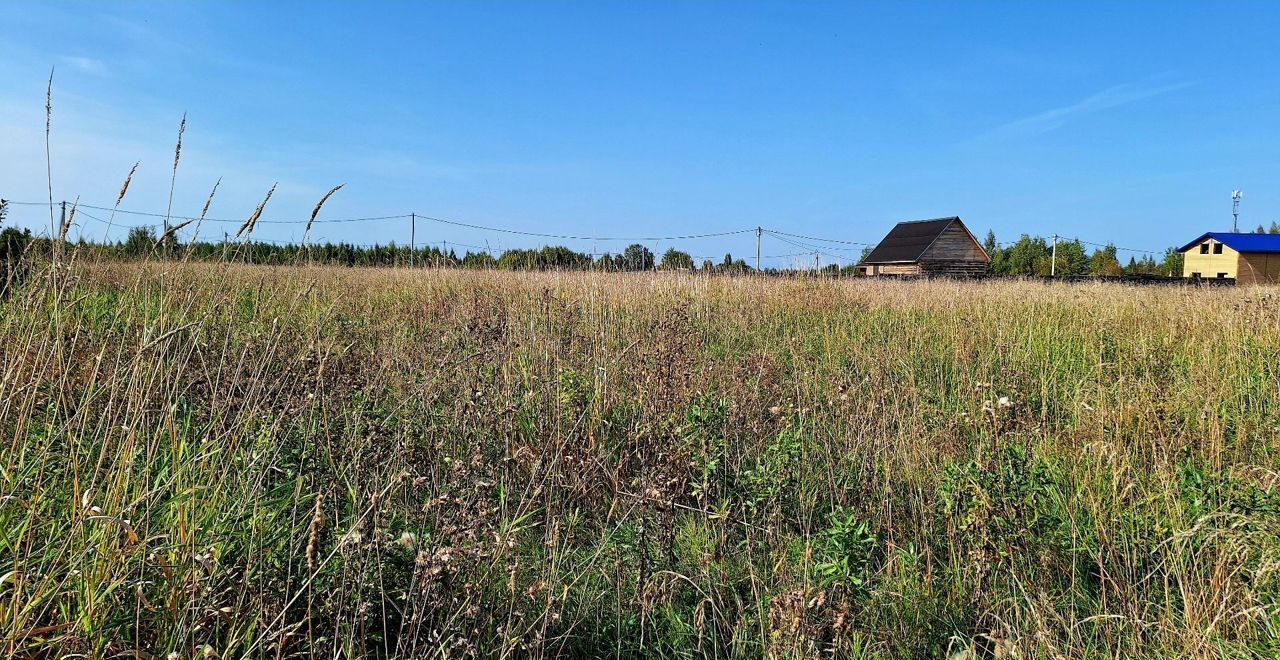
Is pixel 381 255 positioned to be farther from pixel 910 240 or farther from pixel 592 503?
pixel 910 240

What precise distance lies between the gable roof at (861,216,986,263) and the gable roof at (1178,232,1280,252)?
52.9 feet

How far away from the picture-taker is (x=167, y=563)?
1518 mm

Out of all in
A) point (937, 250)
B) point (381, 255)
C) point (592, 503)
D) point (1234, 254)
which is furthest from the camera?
point (1234, 254)

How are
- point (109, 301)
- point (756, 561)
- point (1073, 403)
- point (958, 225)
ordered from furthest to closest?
point (958, 225) < point (109, 301) < point (1073, 403) < point (756, 561)

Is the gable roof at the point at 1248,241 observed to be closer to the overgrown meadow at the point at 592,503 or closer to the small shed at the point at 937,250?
the small shed at the point at 937,250

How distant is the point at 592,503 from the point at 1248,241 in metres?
57.8

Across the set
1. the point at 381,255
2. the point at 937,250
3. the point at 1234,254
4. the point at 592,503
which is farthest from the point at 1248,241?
the point at 592,503

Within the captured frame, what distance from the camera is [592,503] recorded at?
9.61ft

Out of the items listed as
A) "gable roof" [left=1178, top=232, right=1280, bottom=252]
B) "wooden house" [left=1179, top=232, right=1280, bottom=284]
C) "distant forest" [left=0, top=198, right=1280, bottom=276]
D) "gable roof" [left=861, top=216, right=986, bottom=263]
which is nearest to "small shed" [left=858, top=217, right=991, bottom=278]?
"gable roof" [left=861, top=216, right=986, bottom=263]

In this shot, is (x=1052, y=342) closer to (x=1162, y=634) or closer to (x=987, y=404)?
(x=987, y=404)

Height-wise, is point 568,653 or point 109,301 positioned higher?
point 109,301

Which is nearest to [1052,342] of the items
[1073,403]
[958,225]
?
[1073,403]

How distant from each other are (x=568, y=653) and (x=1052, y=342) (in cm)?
550

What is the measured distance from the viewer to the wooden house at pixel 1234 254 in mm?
43188
